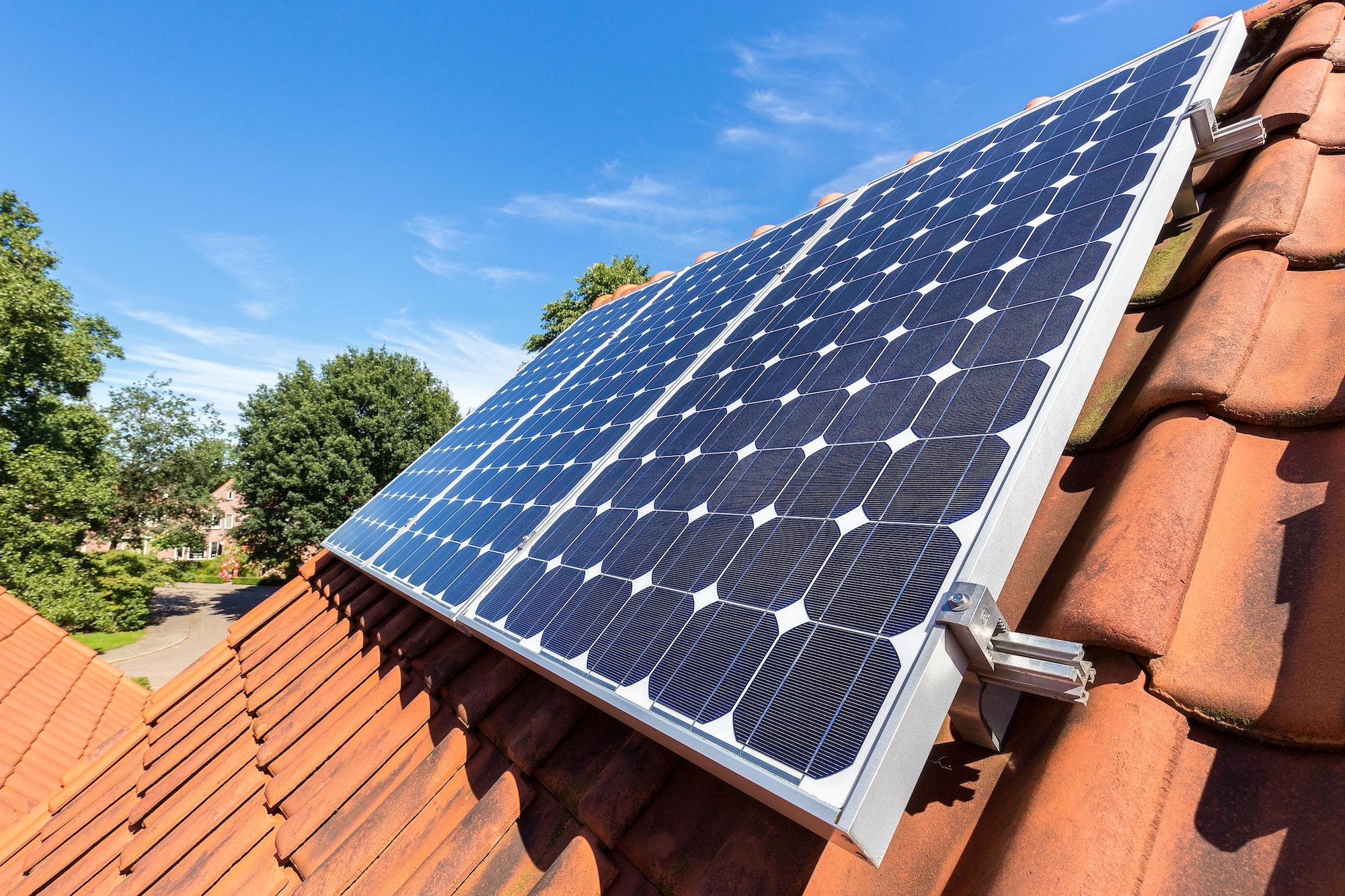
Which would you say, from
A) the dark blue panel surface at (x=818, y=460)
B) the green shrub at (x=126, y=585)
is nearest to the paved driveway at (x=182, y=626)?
the green shrub at (x=126, y=585)

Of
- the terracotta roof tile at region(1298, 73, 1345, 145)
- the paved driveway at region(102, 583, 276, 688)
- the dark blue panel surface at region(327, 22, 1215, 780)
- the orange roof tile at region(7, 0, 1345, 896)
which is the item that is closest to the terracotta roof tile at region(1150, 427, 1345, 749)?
the orange roof tile at region(7, 0, 1345, 896)

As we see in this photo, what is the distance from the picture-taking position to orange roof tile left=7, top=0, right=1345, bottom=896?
168 cm

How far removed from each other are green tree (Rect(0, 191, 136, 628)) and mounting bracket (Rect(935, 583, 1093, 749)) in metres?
38.6

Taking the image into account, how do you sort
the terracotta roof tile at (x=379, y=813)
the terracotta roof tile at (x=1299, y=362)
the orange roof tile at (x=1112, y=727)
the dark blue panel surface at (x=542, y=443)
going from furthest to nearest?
the dark blue panel surface at (x=542, y=443) → the terracotta roof tile at (x=379, y=813) → the terracotta roof tile at (x=1299, y=362) → the orange roof tile at (x=1112, y=727)

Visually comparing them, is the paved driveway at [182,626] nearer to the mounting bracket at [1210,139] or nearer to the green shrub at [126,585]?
the green shrub at [126,585]

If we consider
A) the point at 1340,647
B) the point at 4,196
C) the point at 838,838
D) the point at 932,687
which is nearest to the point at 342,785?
the point at 838,838

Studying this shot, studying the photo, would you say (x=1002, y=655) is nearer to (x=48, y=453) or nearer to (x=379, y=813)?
(x=379, y=813)

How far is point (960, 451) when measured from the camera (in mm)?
2344

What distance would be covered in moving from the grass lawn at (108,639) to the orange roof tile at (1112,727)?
125 feet

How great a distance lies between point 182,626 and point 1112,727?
166 ft

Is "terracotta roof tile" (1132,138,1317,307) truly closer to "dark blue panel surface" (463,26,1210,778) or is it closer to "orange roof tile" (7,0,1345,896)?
"orange roof tile" (7,0,1345,896)

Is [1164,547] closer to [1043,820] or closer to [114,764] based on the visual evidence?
[1043,820]

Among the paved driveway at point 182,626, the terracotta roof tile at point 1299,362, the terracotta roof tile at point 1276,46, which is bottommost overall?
the paved driveway at point 182,626

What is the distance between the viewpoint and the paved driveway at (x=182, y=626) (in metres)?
29.5
